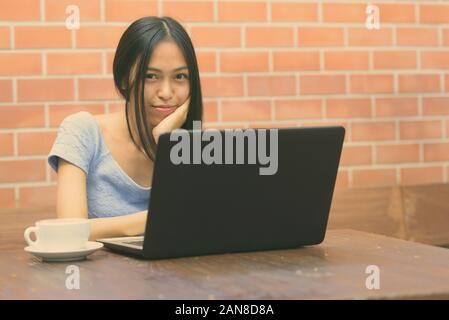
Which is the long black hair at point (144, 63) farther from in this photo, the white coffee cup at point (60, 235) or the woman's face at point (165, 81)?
the white coffee cup at point (60, 235)

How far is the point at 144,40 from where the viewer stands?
6.64ft

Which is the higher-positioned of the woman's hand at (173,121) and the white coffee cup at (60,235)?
the woman's hand at (173,121)

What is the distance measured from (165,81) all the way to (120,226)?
46cm

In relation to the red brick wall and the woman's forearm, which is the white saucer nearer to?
the woman's forearm

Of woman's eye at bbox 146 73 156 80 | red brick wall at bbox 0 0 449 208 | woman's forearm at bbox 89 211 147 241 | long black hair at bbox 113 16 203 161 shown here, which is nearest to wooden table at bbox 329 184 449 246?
red brick wall at bbox 0 0 449 208

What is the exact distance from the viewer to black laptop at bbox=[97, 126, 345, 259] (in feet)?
4.26

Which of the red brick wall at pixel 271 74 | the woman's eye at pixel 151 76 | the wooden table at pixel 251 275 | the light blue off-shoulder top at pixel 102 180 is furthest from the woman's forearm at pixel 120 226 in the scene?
the red brick wall at pixel 271 74

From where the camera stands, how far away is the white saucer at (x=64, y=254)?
4.55ft

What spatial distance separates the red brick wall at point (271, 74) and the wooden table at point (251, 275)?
89cm

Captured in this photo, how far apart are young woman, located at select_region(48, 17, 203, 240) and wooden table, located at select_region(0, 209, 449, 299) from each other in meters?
0.49

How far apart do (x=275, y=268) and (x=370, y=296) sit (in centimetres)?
26
